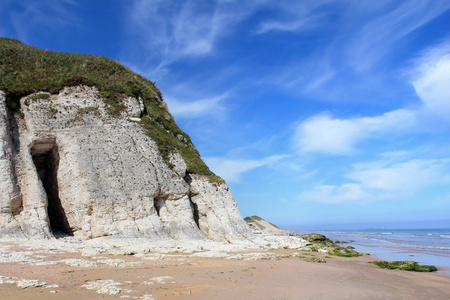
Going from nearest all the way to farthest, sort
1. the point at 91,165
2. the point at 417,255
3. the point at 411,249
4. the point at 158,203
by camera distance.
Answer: the point at 91,165 → the point at 417,255 → the point at 158,203 → the point at 411,249

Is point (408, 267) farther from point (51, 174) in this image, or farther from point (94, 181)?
point (51, 174)

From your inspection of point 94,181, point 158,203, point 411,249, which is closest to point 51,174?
point 94,181

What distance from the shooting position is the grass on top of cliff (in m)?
24.9

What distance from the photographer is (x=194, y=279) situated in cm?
1080

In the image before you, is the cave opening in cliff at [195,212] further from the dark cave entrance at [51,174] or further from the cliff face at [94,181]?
the dark cave entrance at [51,174]

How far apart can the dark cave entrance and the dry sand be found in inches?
261

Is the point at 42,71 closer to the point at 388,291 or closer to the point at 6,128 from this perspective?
the point at 6,128

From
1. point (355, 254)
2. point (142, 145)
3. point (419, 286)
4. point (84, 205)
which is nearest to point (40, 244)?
point (84, 205)

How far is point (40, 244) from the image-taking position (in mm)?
16500

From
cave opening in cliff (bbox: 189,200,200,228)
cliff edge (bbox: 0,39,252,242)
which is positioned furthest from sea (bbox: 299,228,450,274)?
cave opening in cliff (bbox: 189,200,200,228)

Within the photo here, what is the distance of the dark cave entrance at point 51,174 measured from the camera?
73.7 feet

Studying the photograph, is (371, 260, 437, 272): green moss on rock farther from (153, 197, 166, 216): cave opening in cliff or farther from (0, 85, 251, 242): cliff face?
(153, 197, 166, 216): cave opening in cliff

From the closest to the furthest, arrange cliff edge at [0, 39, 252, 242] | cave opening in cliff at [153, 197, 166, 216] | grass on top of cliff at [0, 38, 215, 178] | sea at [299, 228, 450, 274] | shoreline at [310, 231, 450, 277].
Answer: shoreline at [310, 231, 450, 277]
cliff edge at [0, 39, 252, 242]
sea at [299, 228, 450, 274]
cave opening in cliff at [153, 197, 166, 216]
grass on top of cliff at [0, 38, 215, 178]

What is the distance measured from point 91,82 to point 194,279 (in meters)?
21.8
